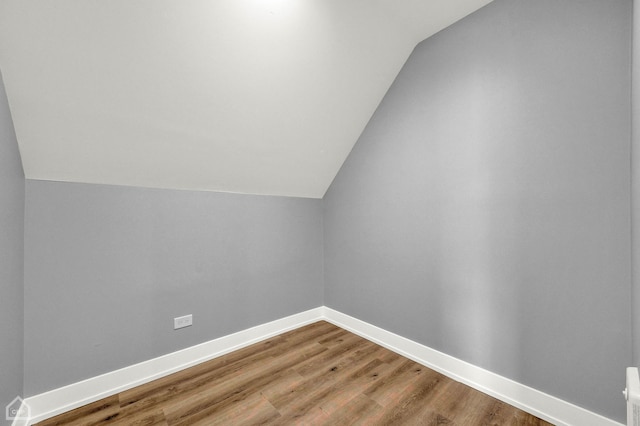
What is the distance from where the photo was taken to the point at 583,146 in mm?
1459

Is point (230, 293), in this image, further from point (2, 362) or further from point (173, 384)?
point (2, 362)

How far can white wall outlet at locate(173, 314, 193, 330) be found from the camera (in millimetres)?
2108

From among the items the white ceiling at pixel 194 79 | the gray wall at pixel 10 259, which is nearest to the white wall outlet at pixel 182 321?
the gray wall at pixel 10 259

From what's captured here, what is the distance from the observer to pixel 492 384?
1775mm

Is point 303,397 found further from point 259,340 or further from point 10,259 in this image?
point 10,259

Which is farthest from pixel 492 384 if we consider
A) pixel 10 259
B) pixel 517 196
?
pixel 10 259

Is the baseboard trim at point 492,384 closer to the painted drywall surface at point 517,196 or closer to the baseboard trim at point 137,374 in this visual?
the painted drywall surface at point 517,196

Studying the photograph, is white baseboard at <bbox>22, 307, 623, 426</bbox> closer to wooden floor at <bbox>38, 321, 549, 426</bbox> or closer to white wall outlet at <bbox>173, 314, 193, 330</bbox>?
wooden floor at <bbox>38, 321, 549, 426</bbox>

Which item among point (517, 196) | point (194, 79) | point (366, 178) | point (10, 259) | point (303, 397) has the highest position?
point (194, 79)

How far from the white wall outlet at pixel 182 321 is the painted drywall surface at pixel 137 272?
1.3 inches

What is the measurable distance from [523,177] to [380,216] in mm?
1134

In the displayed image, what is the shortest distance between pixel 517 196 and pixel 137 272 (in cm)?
269

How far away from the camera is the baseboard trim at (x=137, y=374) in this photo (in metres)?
1.61

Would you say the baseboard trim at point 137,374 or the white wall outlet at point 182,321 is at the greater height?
the white wall outlet at point 182,321
